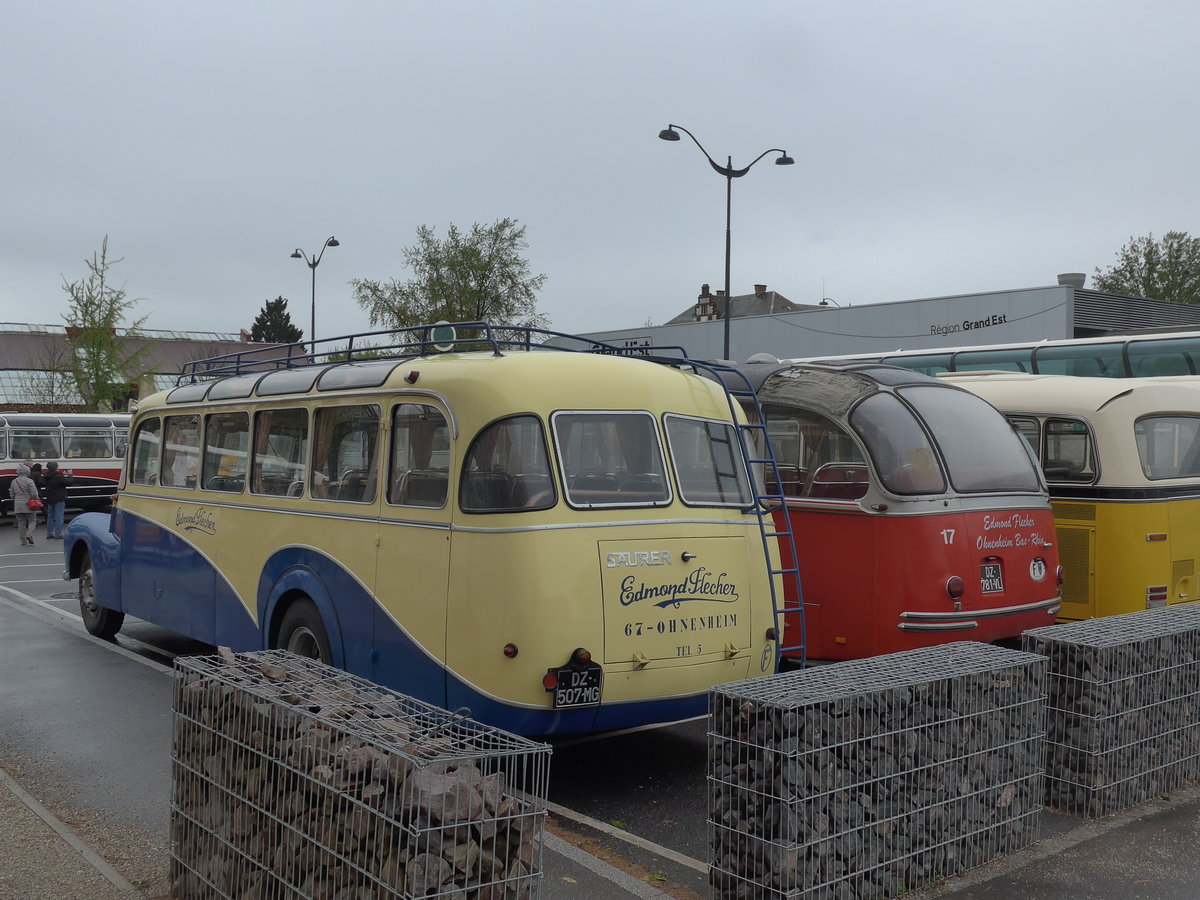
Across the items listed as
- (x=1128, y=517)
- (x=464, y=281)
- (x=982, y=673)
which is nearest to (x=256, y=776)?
(x=982, y=673)

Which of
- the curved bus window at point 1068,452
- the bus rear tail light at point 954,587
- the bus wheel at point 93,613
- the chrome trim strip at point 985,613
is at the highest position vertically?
the curved bus window at point 1068,452

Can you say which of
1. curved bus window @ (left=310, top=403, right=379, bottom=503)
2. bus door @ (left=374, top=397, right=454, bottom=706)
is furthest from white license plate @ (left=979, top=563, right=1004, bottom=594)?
curved bus window @ (left=310, top=403, right=379, bottom=503)

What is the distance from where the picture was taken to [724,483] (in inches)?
290

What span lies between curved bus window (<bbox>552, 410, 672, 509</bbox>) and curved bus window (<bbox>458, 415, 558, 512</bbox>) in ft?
0.42

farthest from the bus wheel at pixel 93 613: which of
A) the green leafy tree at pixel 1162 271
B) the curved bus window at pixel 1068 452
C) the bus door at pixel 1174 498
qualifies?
the green leafy tree at pixel 1162 271

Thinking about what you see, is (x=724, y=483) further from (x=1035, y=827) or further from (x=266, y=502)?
(x=266, y=502)

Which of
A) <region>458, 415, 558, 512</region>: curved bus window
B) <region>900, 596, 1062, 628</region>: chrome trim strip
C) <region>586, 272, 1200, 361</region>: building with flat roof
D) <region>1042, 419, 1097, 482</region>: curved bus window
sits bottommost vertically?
<region>900, 596, 1062, 628</region>: chrome trim strip

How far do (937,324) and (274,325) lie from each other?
74.5 meters

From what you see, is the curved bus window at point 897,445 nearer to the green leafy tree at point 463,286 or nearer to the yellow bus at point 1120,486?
the yellow bus at point 1120,486

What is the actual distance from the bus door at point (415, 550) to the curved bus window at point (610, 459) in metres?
0.70

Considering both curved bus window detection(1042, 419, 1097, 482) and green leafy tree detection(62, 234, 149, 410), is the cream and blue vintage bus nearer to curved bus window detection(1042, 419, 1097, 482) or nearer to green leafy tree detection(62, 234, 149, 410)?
curved bus window detection(1042, 419, 1097, 482)

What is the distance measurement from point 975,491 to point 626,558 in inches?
140

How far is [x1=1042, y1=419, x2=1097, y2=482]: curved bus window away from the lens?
33.0 feet

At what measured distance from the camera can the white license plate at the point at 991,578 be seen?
8719mm
